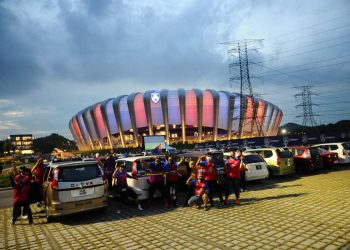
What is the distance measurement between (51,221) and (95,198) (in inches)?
67.7

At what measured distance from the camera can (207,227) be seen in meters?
6.88

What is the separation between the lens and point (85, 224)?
800 cm

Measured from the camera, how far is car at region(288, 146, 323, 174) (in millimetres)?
15597

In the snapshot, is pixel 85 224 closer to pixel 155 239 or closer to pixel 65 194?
pixel 65 194

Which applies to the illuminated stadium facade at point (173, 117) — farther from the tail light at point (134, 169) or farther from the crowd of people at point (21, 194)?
the crowd of people at point (21, 194)

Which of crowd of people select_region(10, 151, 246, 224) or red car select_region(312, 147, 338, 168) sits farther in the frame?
red car select_region(312, 147, 338, 168)

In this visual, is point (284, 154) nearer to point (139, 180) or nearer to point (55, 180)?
point (139, 180)

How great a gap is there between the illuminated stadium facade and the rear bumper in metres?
64.8

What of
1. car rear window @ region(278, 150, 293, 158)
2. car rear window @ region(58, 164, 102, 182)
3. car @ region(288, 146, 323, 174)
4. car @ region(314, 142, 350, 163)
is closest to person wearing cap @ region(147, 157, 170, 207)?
car rear window @ region(58, 164, 102, 182)

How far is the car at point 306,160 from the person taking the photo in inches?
614

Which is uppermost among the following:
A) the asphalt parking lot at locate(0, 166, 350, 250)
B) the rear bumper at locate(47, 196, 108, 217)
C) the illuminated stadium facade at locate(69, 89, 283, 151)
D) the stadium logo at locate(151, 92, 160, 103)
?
the stadium logo at locate(151, 92, 160, 103)

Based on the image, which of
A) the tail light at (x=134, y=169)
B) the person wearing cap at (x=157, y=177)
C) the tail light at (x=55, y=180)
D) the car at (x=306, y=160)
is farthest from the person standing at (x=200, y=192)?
the car at (x=306, y=160)

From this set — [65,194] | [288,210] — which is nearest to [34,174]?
[65,194]

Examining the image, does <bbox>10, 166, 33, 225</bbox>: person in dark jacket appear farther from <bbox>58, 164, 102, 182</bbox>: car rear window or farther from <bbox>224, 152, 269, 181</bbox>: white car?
<bbox>224, 152, 269, 181</bbox>: white car
